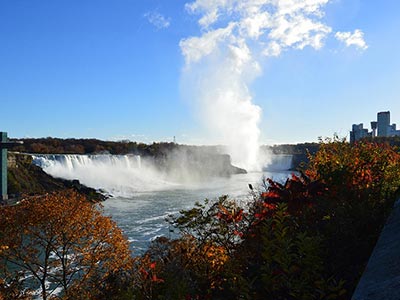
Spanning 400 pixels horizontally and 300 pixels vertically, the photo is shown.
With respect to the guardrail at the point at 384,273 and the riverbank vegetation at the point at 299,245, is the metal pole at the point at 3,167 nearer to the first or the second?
the riverbank vegetation at the point at 299,245

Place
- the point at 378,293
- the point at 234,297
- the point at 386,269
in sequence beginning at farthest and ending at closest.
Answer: the point at 234,297 → the point at 386,269 → the point at 378,293

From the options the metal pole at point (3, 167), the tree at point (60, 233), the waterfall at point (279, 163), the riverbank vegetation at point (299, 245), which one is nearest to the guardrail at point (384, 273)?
the riverbank vegetation at point (299, 245)

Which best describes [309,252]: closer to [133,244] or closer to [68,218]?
[68,218]

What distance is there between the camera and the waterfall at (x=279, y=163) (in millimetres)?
115338

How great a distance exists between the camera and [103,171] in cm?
6006

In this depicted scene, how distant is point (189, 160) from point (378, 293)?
9433 cm

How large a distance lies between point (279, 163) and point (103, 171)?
71457 mm

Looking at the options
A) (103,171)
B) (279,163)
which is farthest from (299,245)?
(279,163)

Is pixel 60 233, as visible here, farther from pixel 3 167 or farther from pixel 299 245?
pixel 3 167

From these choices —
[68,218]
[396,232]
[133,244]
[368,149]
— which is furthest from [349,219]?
[133,244]

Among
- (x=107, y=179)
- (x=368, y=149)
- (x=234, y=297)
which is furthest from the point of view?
(x=107, y=179)

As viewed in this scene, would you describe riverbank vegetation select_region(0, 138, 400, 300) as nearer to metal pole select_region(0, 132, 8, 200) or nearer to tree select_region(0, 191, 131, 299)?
tree select_region(0, 191, 131, 299)

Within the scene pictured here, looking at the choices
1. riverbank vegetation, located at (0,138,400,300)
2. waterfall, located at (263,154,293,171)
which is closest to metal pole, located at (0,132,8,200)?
riverbank vegetation, located at (0,138,400,300)

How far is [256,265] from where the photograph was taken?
12.2ft
